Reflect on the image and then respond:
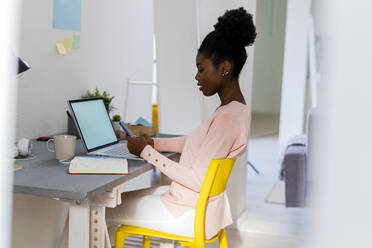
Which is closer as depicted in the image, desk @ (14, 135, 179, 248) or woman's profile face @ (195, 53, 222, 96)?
desk @ (14, 135, 179, 248)

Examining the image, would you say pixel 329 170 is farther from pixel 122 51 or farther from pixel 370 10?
pixel 122 51

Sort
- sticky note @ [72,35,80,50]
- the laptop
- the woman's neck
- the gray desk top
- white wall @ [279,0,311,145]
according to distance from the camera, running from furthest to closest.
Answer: white wall @ [279,0,311,145]
sticky note @ [72,35,80,50]
the laptop
the woman's neck
the gray desk top

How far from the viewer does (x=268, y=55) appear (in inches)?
430

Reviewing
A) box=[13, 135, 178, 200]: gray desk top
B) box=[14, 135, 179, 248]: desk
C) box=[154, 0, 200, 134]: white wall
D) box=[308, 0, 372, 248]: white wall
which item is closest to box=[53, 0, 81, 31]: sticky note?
box=[154, 0, 200, 134]: white wall

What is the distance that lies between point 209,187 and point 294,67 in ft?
14.1

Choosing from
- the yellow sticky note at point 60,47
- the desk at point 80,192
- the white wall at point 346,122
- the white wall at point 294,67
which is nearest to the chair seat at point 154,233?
the desk at point 80,192

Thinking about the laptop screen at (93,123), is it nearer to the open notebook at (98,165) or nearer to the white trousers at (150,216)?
the open notebook at (98,165)

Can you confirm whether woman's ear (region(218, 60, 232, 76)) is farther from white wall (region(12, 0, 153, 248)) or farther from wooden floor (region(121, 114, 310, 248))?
white wall (region(12, 0, 153, 248))

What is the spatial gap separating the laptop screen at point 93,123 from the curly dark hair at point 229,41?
606 millimetres

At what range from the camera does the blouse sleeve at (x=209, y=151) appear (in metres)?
1.68

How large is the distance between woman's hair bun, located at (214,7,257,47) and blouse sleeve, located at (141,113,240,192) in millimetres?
317

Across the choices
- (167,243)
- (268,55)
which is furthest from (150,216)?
(268,55)

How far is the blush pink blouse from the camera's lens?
5.54 feet

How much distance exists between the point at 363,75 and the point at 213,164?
4.32 feet
